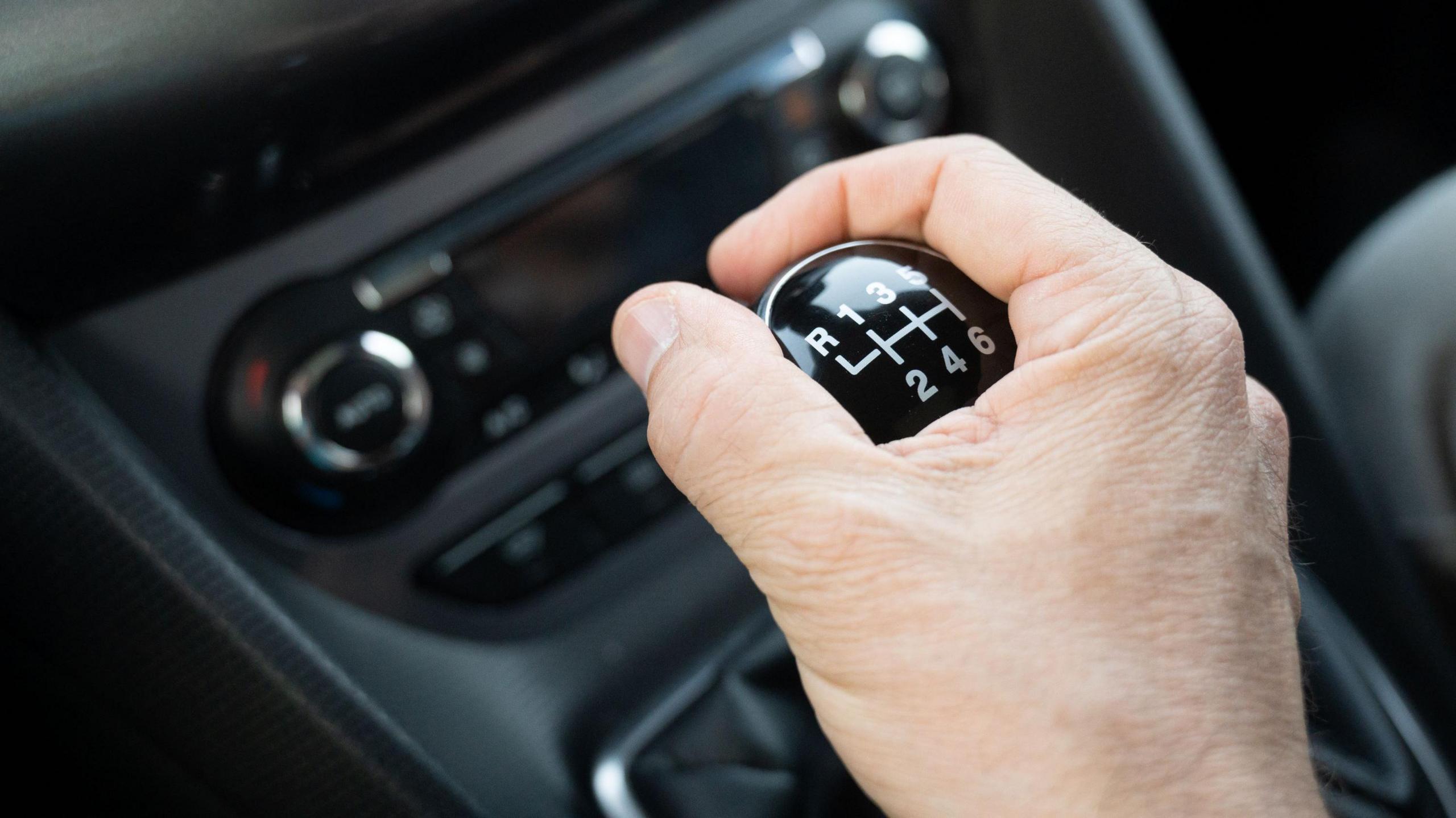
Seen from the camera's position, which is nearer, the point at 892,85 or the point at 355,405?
the point at 355,405

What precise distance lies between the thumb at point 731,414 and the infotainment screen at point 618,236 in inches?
8.2

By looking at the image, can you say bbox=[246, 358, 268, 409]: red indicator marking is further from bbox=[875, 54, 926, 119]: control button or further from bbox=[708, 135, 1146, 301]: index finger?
bbox=[875, 54, 926, 119]: control button

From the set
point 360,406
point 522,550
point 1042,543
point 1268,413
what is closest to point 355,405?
point 360,406

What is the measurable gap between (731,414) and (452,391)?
Result: 28 cm

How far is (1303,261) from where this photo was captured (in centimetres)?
163

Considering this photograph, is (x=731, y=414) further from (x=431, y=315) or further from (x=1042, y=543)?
(x=431, y=315)

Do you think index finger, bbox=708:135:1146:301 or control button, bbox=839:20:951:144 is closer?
index finger, bbox=708:135:1146:301

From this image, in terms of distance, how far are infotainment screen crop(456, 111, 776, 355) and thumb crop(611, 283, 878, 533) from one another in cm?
21

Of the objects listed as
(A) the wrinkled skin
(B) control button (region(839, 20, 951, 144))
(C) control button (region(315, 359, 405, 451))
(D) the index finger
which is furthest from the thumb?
(B) control button (region(839, 20, 951, 144))

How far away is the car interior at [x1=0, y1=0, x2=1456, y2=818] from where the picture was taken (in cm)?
52

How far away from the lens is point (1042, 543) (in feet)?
1.45

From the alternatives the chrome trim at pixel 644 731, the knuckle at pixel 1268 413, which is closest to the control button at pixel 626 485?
the chrome trim at pixel 644 731

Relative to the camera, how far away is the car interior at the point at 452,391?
0.52 metres

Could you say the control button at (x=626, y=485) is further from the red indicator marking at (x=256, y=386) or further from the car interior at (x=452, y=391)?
the red indicator marking at (x=256, y=386)
